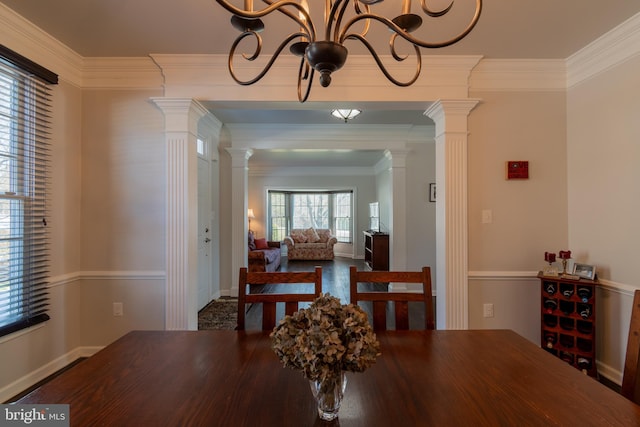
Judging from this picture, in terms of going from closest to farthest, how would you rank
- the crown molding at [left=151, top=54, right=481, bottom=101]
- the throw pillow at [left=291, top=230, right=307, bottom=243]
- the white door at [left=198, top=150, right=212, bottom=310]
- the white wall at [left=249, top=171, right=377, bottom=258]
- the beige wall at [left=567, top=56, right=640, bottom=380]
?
the beige wall at [left=567, top=56, right=640, bottom=380] < the crown molding at [left=151, top=54, right=481, bottom=101] < the white door at [left=198, top=150, right=212, bottom=310] < the white wall at [left=249, top=171, right=377, bottom=258] < the throw pillow at [left=291, top=230, right=307, bottom=243]

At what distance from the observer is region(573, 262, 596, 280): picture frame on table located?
7.46 ft

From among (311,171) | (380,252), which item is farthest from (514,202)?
(311,171)

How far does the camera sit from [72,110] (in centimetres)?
252

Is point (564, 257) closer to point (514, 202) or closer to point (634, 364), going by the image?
point (514, 202)

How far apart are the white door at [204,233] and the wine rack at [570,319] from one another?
3585 mm

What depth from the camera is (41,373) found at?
88.6 inches

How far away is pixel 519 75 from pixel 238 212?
11.9 ft

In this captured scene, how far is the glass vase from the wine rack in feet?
7.65

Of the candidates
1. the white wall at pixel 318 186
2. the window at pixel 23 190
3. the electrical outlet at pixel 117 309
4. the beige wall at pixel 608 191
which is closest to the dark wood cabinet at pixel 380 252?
the white wall at pixel 318 186

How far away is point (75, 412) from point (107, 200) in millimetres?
2217

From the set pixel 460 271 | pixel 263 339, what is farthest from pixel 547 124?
pixel 263 339

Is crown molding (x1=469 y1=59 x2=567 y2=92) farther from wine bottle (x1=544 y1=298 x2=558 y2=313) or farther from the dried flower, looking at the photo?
the dried flower

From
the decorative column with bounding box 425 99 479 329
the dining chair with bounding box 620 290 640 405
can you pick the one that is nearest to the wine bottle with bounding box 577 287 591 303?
the decorative column with bounding box 425 99 479 329

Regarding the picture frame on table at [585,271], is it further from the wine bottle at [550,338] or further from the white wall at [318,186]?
the white wall at [318,186]
